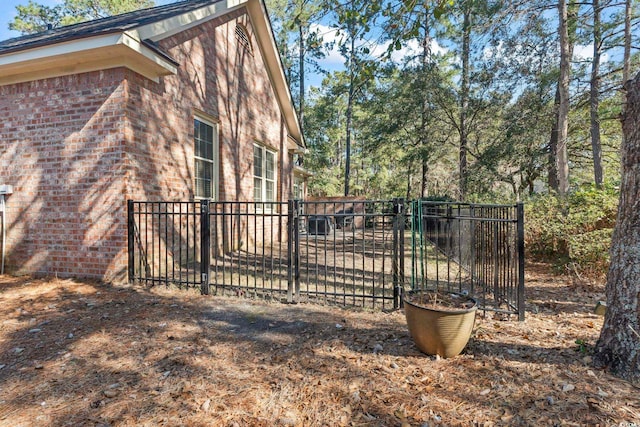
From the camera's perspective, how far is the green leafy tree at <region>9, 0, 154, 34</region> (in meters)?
20.6

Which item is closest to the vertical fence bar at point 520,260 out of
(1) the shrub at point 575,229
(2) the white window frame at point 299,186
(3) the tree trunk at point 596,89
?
(1) the shrub at point 575,229

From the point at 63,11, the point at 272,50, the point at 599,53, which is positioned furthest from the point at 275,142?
the point at 63,11

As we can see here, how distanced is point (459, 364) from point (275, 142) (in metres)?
9.29

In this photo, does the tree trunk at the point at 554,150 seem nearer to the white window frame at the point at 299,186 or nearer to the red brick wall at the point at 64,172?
the white window frame at the point at 299,186

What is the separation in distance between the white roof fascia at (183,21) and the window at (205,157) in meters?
1.77

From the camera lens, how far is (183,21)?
595 cm

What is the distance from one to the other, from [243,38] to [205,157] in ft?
12.9

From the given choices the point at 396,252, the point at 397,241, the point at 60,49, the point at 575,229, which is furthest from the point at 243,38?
the point at 575,229

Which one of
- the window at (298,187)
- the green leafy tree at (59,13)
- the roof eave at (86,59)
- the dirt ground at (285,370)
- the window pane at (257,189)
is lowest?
the dirt ground at (285,370)

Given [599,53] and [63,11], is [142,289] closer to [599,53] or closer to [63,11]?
[599,53]

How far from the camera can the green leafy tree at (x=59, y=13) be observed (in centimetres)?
2056

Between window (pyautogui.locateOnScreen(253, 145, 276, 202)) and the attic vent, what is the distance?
8.97 ft

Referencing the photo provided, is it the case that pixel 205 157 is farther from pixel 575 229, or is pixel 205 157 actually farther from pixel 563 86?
pixel 563 86

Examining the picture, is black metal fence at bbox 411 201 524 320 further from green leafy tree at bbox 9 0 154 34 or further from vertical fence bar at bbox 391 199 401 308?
green leafy tree at bbox 9 0 154 34
